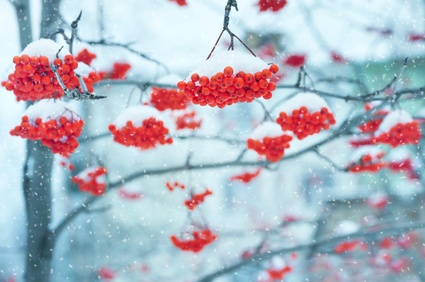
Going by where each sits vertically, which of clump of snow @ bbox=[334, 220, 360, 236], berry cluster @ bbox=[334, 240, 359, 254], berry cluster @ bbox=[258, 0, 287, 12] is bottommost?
berry cluster @ bbox=[334, 240, 359, 254]

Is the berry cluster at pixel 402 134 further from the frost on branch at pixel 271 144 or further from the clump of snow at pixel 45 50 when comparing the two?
the clump of snow at pixel 45 50

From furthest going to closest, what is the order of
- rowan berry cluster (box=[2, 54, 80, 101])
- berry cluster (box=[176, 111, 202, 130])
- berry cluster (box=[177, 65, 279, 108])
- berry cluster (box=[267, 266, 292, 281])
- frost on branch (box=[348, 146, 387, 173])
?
berry cluster (box=[267, 266, 292, 281])
frost on branch (box=[348, 146, 387, 173])
berry cluster (box=[176, 111, 202, 130])
rowan berry cluster (box=[2, 54, 80, 101])
berry cluster (box=[177, 65, 279, 108])

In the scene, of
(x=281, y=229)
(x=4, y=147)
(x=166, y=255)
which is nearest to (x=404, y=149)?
(x=281, y=229)

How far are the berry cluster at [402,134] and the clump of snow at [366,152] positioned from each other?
5.54ft

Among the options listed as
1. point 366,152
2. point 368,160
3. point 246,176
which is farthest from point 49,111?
point 366,152

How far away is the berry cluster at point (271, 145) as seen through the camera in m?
1.47

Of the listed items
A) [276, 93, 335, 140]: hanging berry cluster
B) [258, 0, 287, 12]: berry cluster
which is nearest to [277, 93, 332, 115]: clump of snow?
[276, 93, 335, 140]: hanging berry cluster

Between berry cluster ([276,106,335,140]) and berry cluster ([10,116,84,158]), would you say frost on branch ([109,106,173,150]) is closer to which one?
berry cluster ([10,116,84,158])

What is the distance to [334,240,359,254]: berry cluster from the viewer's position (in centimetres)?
349

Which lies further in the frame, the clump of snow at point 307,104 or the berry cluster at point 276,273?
the berry cluster at point 276,273

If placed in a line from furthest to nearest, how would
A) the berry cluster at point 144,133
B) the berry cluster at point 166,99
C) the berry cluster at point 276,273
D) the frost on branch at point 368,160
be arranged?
the berry cluster at point 276,273 < the frost on branch at point 368,160 < the berry cluster at point 166,99 < the berry cluster at point 144,133

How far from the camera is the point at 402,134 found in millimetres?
1660

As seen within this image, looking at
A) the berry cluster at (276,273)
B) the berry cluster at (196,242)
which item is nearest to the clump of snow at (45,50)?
the berry cluster at (196,242)

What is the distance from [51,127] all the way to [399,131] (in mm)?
1449
